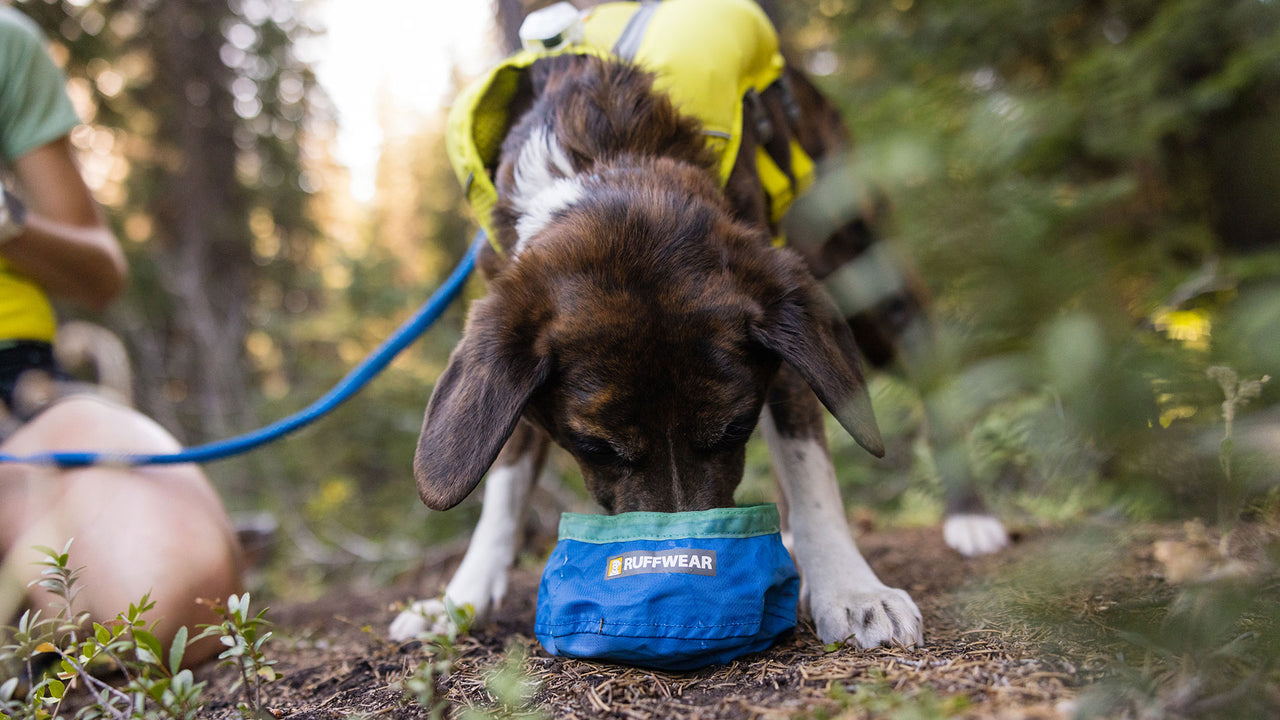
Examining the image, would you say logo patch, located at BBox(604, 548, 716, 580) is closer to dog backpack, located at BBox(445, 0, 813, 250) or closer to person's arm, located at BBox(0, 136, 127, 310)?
dog backpack, located at BBox(445, 0, 813, 250)

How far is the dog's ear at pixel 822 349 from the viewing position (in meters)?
1.92

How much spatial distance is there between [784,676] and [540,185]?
1.56 m

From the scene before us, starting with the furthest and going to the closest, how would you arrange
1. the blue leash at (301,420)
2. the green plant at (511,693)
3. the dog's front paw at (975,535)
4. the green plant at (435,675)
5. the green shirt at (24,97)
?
the dog's front paw at (975,535) < the green shirt at (24,97) < the blue leash at (301,420) < the green plant at (435,675) < the green plant at (511,693)

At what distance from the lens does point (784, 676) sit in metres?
1.69

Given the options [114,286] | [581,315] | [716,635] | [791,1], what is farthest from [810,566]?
[791,1]

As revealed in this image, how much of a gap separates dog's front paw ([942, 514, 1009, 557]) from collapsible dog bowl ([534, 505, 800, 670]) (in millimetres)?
1608

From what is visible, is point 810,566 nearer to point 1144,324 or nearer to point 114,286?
point 1144,324

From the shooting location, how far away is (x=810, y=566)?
2229mm

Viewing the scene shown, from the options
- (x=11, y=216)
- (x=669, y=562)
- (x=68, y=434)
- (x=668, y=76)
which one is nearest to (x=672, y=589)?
(x=669, y=562)

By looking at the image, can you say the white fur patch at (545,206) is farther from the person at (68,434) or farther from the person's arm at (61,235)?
the person's arm at (61,235)

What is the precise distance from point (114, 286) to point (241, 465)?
472cm

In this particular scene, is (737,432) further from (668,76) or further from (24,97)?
(24,97)

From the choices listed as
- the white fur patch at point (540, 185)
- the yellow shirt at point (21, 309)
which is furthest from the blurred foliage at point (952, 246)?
the yellow shirt at point (21, 309)

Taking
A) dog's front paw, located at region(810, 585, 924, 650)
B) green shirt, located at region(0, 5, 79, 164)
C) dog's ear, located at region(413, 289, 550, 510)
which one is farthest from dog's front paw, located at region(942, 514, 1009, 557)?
green shirt, located at region(0, 5, 79, 164)
